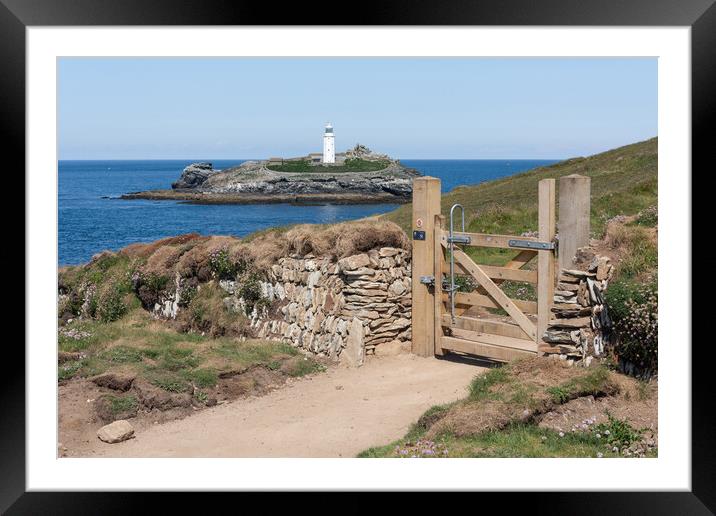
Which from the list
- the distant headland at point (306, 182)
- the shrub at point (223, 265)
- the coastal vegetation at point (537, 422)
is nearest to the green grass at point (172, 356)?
the shrub at point (223, 265)

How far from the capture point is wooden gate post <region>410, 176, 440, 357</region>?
11.6 m

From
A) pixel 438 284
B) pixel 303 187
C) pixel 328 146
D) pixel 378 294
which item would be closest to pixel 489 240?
pixel 438 284

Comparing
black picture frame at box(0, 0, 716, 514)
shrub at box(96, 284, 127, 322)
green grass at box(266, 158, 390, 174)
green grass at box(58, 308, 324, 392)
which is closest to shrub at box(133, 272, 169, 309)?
shrub at box(96, 284, 127, 322)

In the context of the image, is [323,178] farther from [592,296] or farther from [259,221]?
[592,296]

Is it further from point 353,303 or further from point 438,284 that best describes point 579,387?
point 353,303

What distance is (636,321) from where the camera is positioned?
351 inches

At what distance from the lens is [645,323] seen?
880cm

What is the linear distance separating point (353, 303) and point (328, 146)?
87.2 metres

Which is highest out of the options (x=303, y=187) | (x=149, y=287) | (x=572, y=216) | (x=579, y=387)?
(x=303, y=187)

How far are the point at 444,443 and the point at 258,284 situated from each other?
20.9 feet

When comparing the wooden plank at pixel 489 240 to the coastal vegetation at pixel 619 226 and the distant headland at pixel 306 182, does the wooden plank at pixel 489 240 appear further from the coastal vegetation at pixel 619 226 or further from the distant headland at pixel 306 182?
the distant headland at pixel 306 182
